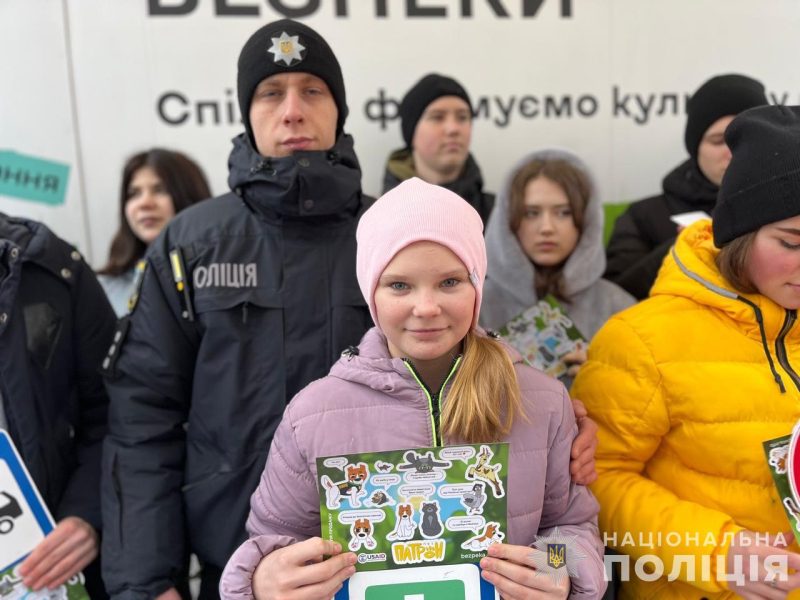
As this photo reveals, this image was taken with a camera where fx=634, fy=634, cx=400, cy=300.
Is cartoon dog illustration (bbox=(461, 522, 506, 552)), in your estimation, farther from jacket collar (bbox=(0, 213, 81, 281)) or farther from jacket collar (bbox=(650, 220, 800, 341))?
jacket collar (bbox=(0, 213, 81, 281))

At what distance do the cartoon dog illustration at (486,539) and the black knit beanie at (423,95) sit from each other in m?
1.98

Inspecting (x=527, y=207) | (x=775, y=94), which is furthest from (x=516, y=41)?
(x=775, y=94)

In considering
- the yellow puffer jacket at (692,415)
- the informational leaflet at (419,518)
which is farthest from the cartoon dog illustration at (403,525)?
the yellow puffer jacket at (692,415)

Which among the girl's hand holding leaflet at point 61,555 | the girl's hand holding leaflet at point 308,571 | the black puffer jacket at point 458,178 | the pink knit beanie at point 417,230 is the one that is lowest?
the girl's hand holding leaflet at point 61,555

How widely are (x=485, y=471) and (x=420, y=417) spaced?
17 cm

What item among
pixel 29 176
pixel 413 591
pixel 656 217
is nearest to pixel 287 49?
pixel 413 591

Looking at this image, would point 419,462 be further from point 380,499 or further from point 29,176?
point 29,176

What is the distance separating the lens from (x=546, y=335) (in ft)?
7.20

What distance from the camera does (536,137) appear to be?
3.00 meters

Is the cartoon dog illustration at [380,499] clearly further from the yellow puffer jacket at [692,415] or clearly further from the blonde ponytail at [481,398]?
the yellow puffer jacket at [692,415]

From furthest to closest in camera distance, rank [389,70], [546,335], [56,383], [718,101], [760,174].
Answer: [389,70], [718,101], [546,335], [56,383], [760,174]

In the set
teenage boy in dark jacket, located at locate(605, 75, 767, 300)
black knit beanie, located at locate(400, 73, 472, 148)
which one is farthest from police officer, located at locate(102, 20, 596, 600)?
teenage boy in dark jacket, located at locate(605, 75, 767, 300)

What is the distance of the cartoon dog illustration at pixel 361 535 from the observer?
121 cm

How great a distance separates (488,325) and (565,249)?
1.30 ft
